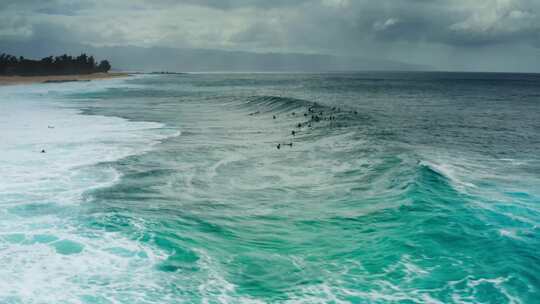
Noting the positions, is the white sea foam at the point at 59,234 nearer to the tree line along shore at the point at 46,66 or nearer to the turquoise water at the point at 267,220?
the turquoise water at the point at 267,220

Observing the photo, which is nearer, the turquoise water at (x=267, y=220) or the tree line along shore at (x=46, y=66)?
the turquoise water at (x=267, y=220)

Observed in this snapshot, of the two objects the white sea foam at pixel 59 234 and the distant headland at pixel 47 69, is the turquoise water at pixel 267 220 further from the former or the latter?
the distant headland at pixel 47 69

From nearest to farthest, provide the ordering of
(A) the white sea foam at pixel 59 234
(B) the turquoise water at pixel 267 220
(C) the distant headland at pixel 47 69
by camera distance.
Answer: (A) the white sea foam at pixel 59 234, (B) the turquoise water at pixel 267 220, (C) the distant headland at pixel 47 69

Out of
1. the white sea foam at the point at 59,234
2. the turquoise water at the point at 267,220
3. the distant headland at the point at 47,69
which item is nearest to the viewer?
the white sea foam at the point at 59,234

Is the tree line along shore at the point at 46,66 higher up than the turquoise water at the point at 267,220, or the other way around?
the tree line along shore at the point at 46,66

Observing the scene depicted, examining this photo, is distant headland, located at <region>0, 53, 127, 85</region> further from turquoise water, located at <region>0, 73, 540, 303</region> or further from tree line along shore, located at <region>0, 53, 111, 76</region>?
turquoise water, located at <region>0, 73, 540, 303</region>

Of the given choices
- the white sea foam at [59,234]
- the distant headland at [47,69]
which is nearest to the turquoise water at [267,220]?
the white sea foam at [59,234]

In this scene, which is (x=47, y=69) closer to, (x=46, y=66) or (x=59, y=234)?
(x=46, y=66)
